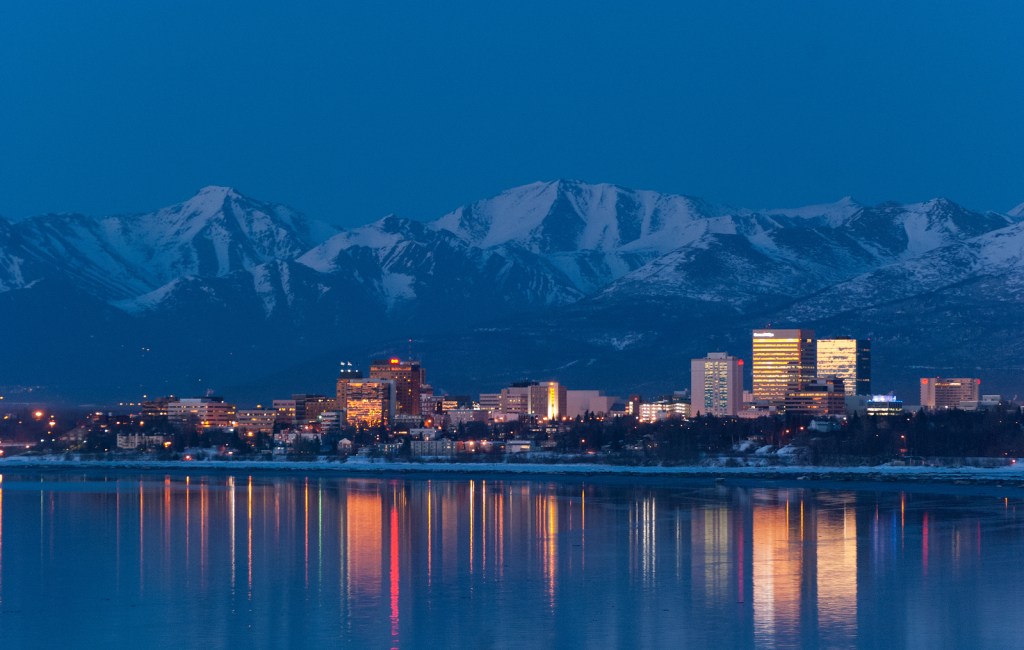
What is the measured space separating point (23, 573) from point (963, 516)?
38.3 metres

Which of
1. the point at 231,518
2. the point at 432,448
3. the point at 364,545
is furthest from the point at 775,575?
the point at 432,448

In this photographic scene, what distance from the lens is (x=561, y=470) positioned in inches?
5010

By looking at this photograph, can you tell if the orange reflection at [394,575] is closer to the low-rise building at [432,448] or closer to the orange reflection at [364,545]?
the orange reflection at [364,545]

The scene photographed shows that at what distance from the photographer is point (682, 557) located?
5278cm

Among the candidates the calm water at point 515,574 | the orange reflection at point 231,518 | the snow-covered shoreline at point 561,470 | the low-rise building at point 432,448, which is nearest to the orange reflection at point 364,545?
the calm water at point 515,574

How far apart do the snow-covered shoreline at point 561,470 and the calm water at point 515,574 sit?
25.2m

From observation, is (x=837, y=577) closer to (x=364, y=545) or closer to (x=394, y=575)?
(x=394, y=575)

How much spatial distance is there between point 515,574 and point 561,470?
258 feet

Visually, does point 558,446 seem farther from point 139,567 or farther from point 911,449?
point 139,567

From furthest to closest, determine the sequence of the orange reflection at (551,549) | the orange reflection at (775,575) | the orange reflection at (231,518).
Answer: the orange reflection at (231,518)
the orange reflection at (551,549)
the orange reflection at (775,575)

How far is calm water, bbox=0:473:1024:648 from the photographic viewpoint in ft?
125

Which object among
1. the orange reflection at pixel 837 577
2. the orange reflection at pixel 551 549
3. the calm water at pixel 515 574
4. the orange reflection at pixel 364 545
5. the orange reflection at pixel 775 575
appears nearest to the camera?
the calm water at pixel 515 574

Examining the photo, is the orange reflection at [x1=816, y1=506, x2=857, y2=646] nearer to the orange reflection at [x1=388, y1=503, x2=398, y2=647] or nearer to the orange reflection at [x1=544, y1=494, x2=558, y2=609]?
the orange reflection at [x1=544, y1=494, x2=558, y2=609]

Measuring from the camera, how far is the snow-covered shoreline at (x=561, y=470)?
351ft
